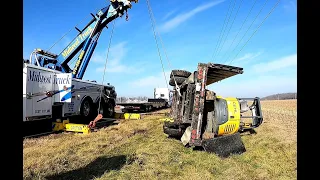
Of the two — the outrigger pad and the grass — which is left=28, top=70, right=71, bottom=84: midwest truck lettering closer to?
the grass

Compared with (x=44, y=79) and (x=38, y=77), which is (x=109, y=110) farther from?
(x=38, y=77)

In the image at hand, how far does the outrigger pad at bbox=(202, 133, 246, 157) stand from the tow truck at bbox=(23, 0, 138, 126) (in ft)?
16.2

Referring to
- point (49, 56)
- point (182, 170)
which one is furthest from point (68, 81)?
point (182, 170)

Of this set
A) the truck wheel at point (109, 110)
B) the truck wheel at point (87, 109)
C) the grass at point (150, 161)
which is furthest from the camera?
the truck wheel at point (109, 110)

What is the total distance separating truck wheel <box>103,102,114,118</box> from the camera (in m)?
15.7

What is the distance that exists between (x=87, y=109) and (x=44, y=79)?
379 cm

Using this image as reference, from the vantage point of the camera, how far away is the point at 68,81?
10.4 m

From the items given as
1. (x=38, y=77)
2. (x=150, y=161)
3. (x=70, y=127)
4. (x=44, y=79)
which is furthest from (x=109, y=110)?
(x=150, y=161)

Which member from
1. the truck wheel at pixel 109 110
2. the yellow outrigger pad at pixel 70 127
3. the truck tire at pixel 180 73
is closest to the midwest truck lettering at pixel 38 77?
the yellow outrigger pad at pixel 70 127

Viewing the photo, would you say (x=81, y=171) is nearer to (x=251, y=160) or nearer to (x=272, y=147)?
(x=251, y=160)

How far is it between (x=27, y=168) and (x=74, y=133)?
192 inches

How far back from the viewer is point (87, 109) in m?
13.1

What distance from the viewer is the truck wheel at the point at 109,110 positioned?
15663mm

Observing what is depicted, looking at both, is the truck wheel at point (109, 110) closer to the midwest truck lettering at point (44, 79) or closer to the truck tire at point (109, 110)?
the truck tire at point (109, 110)
